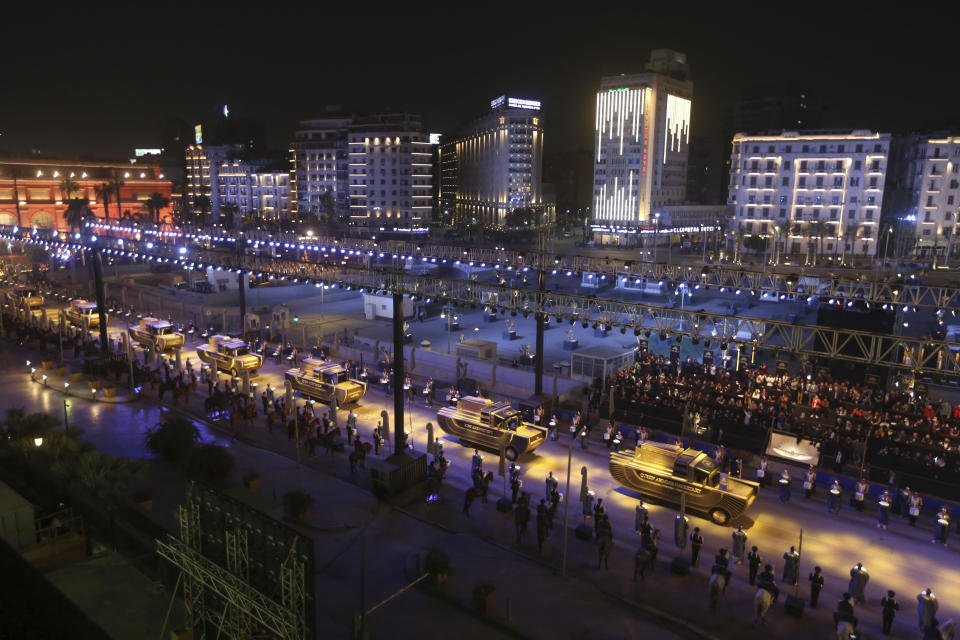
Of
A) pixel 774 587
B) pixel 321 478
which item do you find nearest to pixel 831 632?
pixel 774 587

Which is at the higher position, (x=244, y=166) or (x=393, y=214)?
(x=244, y=166)

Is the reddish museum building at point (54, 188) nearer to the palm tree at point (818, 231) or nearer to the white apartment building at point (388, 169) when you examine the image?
the white apartment building at point (388, 169)

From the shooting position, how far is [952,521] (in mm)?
19156

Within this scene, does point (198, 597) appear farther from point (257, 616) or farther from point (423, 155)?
point (423, 155)

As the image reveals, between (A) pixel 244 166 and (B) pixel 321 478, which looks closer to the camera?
(B) pixel 321 478

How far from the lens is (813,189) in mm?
87500

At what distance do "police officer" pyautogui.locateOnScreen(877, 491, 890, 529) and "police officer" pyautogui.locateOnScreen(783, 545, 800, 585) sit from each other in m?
4.58

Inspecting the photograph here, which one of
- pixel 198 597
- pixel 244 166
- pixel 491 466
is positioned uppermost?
pixel 244 166

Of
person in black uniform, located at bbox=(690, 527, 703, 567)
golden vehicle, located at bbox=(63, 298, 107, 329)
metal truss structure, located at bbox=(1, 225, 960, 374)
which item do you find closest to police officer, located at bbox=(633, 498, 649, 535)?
person in black uniform, located at bbox=(690, 527, 703, 567)

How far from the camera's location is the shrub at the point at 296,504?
1816 cm

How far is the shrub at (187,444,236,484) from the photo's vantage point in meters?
20.3

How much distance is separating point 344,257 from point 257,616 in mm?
61751

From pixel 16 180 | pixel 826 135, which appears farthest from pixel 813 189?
pixel 16 180

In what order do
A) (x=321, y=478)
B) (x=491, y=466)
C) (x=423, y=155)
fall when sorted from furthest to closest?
(x=423, y=155), (x=491, y=466), (x=321, y=478)
